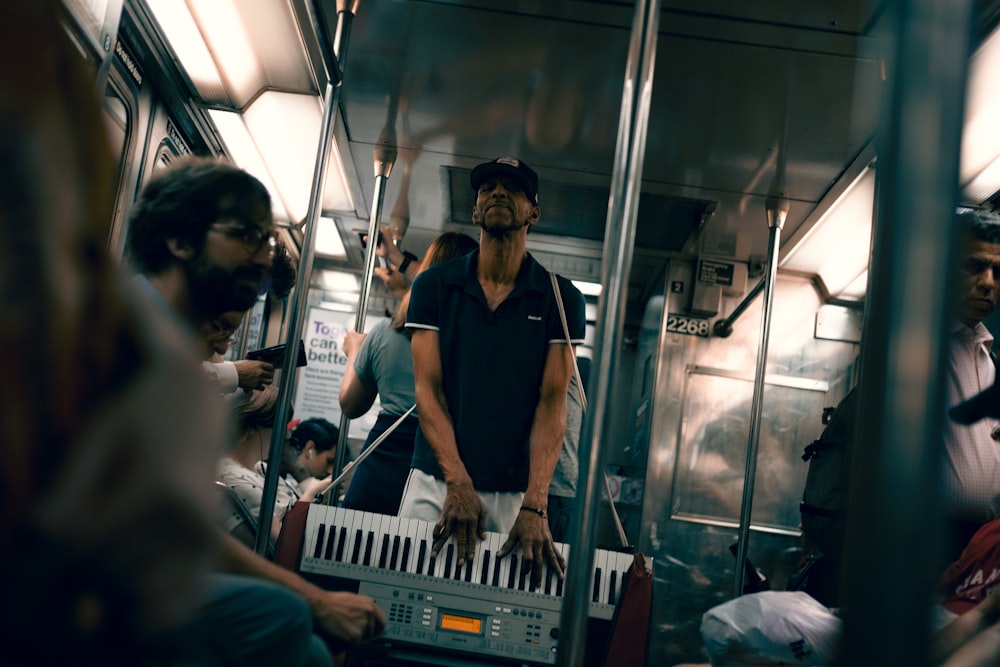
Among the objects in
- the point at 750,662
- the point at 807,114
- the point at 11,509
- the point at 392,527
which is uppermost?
the point at 807,114

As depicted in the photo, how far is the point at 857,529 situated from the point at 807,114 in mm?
3826

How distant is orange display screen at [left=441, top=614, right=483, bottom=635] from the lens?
232 cm

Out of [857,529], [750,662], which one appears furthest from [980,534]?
[857,529]

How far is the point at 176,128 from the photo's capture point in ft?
14.7

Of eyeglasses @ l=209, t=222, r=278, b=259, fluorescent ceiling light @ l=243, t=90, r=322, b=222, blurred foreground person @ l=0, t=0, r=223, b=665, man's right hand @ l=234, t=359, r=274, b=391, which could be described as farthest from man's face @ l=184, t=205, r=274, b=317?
fluorescent ceiling light @ l=243, t=90, r=322, b=222

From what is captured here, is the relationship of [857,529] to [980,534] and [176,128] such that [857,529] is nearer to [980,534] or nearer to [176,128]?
[980,534]

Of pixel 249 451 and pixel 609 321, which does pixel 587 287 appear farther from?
pixel 609 321

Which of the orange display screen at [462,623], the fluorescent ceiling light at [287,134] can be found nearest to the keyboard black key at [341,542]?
the orange display screen at [462,623]

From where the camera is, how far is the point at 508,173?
3.01 metres

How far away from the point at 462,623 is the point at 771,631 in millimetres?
800

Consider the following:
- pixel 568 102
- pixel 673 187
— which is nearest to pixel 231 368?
pixel 568 102

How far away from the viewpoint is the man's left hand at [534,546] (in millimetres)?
2402

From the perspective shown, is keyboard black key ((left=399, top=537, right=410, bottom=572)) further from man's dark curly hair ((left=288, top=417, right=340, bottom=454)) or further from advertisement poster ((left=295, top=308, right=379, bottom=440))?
advertisement poster ((left=295, top=308, right=379, bottom=440))

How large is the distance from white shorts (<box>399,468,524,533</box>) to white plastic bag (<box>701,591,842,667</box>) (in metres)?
0.75
